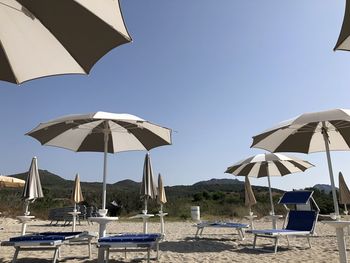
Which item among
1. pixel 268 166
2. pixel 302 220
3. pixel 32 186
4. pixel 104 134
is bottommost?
pixel 302 220

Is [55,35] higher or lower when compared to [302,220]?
higher

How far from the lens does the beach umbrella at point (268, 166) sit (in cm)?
929

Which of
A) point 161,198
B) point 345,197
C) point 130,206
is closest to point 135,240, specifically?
point 161,198

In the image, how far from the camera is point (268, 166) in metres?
10.2

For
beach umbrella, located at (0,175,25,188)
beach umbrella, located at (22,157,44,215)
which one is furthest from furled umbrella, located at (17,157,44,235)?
beach umbrella, located at (0,175,25,188)

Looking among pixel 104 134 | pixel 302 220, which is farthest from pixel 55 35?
pixel 302 220

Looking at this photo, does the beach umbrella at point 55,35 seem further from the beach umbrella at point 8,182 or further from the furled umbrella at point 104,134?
the beach umbrella at point 8,182

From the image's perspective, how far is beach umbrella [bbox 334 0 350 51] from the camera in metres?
2.74

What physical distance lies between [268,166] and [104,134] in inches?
234

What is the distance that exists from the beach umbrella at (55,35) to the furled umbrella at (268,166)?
21.9ft

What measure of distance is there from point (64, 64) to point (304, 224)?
572 centimetres

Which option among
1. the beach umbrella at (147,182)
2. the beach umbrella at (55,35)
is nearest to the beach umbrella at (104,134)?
the beach umbrella at (147,182)

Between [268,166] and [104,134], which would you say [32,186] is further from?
[268,166]

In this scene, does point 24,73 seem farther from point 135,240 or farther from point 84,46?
point 135,240
